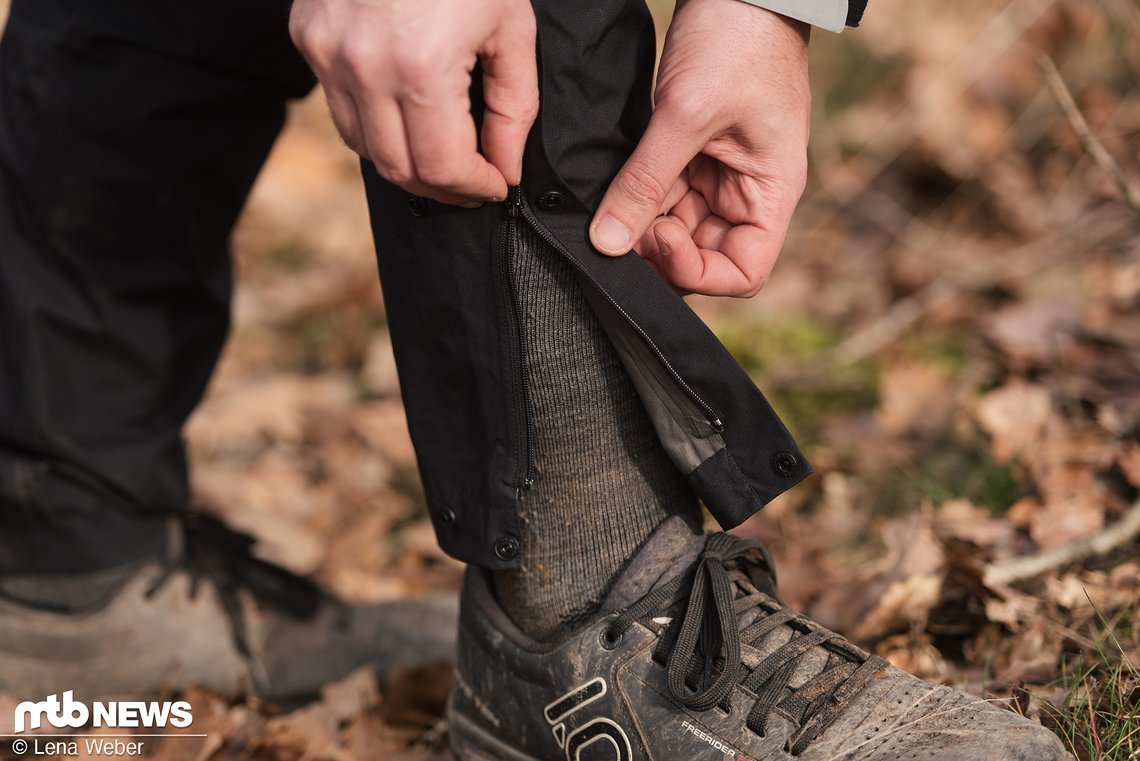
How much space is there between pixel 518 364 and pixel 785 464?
396 millimetres

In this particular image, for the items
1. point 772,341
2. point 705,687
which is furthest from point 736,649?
point 772,341

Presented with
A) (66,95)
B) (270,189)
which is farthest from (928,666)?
(270,189)

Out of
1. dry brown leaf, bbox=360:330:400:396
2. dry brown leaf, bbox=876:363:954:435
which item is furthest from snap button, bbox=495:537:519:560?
dry brown leaf, bbox=360:330:400:396

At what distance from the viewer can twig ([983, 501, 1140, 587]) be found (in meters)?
1.86

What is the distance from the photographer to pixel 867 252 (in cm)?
432

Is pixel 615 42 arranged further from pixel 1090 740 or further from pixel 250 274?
pixel 250 274

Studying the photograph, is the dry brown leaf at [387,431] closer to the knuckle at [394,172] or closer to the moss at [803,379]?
the moss at [803,379]

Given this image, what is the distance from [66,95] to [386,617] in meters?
1.28

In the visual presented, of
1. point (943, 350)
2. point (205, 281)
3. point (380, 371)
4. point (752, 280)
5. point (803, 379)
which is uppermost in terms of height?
point (752, 280)

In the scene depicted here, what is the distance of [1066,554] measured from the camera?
1885 millimetres

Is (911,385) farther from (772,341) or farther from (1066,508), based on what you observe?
(1066,508)

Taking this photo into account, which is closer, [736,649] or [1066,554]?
[736,649]

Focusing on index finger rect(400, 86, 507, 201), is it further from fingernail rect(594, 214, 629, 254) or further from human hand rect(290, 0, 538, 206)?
fingernail rect(594, 214, 629, 254)

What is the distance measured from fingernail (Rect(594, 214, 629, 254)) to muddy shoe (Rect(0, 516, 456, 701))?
122 cm
